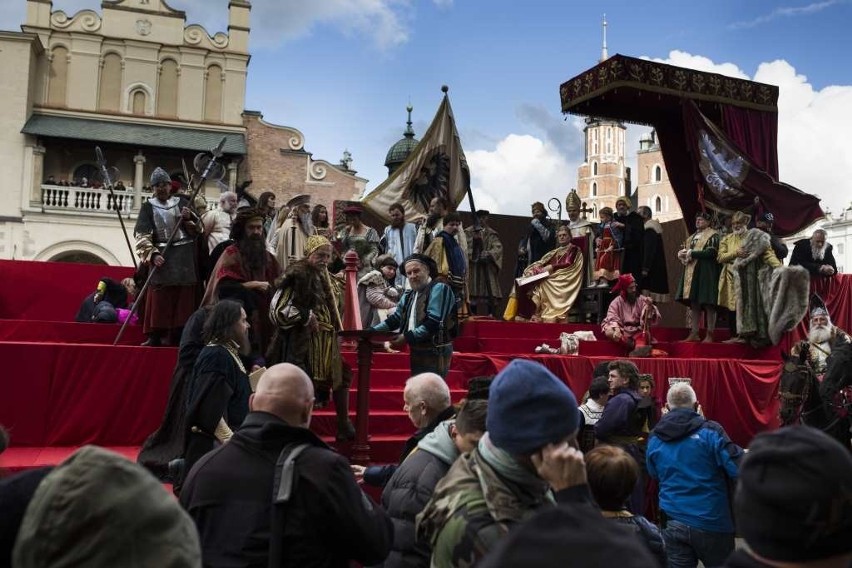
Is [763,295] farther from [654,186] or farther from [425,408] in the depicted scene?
[654,186]

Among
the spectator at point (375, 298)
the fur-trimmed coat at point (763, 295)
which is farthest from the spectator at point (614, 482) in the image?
the fur-trimmed coat at point (763, 295)

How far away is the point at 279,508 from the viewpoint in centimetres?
247

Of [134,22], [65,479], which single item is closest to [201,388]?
[65,479]

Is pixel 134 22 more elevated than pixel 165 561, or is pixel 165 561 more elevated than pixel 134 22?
pixel 134 22

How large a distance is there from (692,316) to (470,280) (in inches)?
144

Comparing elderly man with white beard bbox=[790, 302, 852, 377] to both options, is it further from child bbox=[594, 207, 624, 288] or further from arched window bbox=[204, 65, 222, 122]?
arched window bbox=[204, 65, 222, 122]

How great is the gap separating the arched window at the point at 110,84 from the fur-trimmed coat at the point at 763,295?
27040mm

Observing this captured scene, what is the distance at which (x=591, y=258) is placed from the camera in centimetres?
1285

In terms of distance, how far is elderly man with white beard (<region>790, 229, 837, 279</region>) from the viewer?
484 inches

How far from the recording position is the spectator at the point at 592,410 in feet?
18.5

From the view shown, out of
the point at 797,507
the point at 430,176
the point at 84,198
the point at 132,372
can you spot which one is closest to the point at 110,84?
the point at 84,198

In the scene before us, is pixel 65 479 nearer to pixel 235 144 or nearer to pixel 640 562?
pixel 640 562

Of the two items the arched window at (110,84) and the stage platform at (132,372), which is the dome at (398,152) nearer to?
the arched window at (110,84)


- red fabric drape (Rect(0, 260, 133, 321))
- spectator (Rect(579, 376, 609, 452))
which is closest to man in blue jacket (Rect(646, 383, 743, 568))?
spectator (Rect(579, 376, 609, 452))
